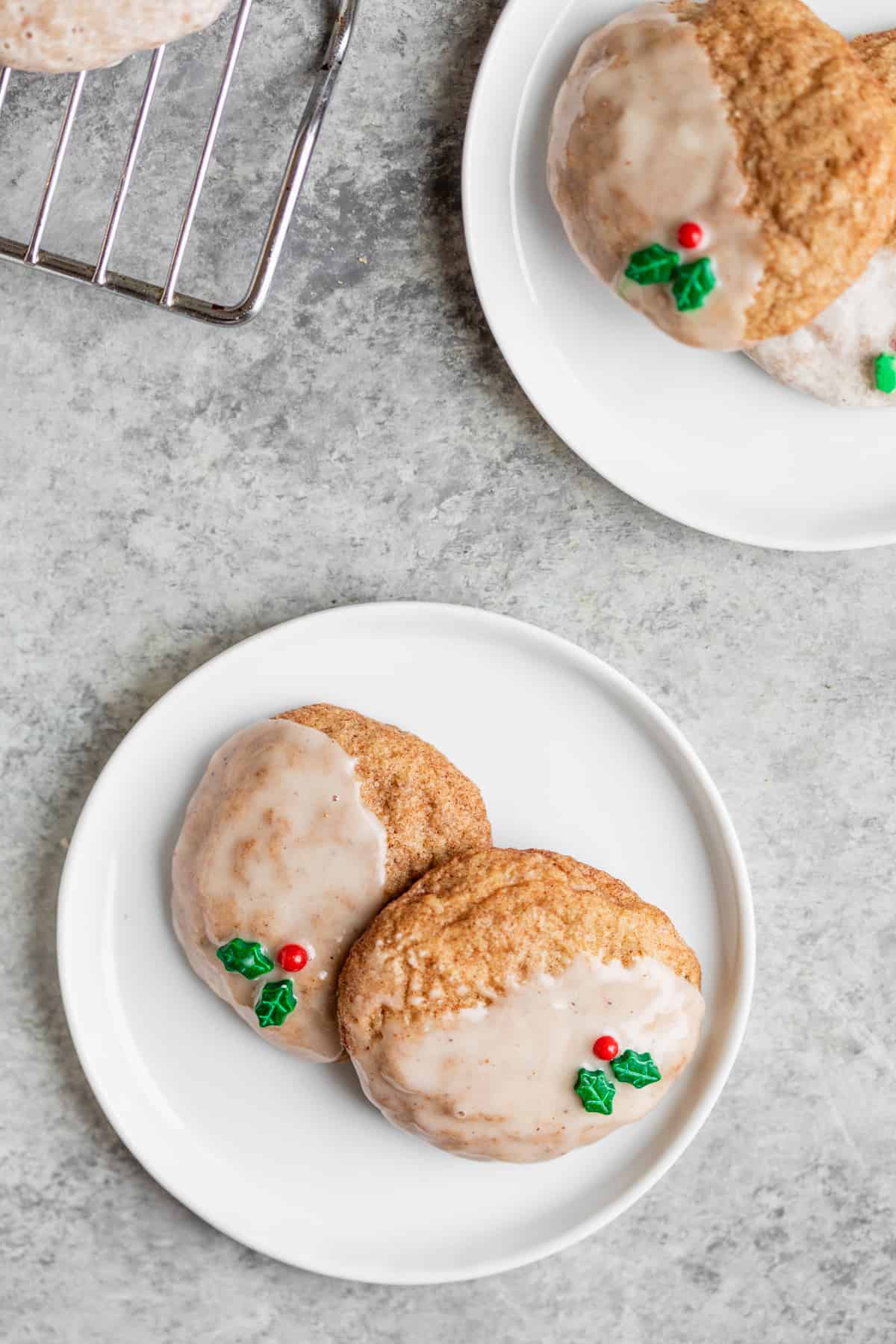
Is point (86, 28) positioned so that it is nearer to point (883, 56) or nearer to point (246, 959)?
point (883, 56)

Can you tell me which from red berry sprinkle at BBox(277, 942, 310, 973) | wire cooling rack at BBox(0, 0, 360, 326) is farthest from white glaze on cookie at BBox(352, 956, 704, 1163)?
wire cooling rack at BBox(0, 0, 360, 326)

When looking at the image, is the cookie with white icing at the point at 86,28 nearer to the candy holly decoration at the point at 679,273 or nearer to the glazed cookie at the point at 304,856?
the candy holly decoration at the point at 679,273

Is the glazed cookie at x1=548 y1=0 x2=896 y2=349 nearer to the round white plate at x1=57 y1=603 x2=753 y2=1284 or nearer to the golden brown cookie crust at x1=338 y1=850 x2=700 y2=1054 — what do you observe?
the round white plate at x1=57 y1=603 x2=753 y2=1284

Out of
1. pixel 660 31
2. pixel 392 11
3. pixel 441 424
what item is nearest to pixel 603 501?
pixel 441 424

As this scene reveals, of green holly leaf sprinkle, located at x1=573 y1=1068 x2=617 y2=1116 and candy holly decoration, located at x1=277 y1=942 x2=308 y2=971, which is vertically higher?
green holly leaf sprinkle, located at x1=573 y1=1068 x2=617 y2=1116

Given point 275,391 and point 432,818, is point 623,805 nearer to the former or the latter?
point 432,818

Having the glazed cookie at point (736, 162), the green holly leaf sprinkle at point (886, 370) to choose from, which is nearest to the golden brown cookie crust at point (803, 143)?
the glazed cookie at point (736, 162)
